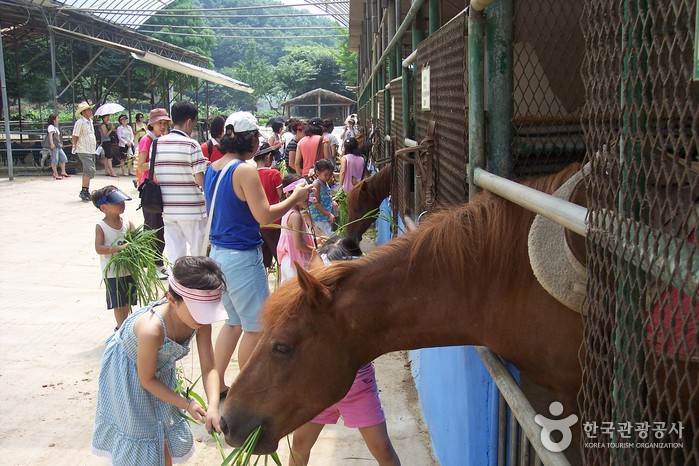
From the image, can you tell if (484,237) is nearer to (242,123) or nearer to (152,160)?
(242,123)

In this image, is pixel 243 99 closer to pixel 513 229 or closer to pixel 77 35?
pixel 77 35

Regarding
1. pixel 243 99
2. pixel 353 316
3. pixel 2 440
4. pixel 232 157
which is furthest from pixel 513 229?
pixel 243 99

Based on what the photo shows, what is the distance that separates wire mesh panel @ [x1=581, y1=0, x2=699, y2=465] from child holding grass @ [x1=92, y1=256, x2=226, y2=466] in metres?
1.77

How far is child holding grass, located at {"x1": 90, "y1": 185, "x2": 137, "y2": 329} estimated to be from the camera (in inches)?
199

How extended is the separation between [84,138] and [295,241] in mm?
10771

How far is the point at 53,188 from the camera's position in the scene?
15.2 m

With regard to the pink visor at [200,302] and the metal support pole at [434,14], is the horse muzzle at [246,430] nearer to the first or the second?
the pink visor at [200,302]

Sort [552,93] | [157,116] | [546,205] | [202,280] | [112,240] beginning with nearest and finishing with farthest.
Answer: [546,205] < [202,280] < [552,93] < [112,240] < [157,116]

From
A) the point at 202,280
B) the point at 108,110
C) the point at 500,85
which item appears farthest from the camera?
the point at 108,110

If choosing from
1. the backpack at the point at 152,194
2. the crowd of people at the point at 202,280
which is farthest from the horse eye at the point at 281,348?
the backpack at the point at 152,194

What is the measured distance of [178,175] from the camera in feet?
19.1

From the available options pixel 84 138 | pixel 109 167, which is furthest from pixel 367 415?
pixel 109 167

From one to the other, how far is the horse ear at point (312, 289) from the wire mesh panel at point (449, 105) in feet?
2.49

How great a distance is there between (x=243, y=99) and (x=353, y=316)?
296 feet
